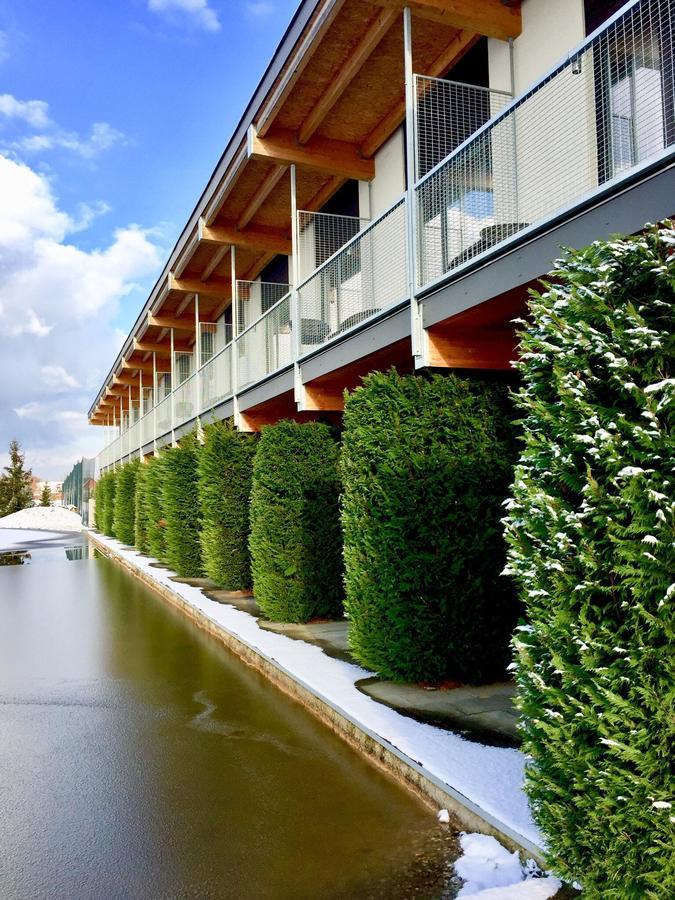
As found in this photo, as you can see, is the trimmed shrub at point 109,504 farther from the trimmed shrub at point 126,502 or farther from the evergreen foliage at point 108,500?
the trimmed shrub at point 126,502

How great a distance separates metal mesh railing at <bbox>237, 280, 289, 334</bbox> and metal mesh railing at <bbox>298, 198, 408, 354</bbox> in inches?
195

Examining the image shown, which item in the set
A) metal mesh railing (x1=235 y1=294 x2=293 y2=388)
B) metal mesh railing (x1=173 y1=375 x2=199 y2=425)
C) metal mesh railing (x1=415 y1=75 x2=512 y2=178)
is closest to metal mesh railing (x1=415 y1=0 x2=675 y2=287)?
metal mesh railing (x1=415 y1=75 x2=512 y2=178)

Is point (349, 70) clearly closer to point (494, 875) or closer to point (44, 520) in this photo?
point (494, 875)

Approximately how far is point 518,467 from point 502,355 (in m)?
3.96

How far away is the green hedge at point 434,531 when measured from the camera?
629 centimetres

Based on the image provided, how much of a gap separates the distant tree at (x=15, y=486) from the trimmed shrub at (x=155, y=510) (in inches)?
2029

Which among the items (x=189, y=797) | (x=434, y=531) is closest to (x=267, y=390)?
(x=434, y=531)

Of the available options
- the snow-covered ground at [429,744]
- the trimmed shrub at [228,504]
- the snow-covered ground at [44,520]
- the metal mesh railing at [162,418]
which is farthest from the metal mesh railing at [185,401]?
the snow-covered ground at [44,520]

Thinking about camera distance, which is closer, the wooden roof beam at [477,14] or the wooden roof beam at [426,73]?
the wooden roof beam at [477,14]

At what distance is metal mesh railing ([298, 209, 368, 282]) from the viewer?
501 inches

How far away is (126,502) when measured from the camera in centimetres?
2562

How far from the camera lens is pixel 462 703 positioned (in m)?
5.86

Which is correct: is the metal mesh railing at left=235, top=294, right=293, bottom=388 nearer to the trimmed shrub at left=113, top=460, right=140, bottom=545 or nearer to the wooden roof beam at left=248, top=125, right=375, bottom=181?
the wooden roof beam at left=248, top=125, right=375, bottom=181

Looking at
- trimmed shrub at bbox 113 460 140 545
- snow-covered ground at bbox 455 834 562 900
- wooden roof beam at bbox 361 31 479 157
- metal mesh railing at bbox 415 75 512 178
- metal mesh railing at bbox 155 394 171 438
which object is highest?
wooden roof beam at bbox 361 31 479 157
